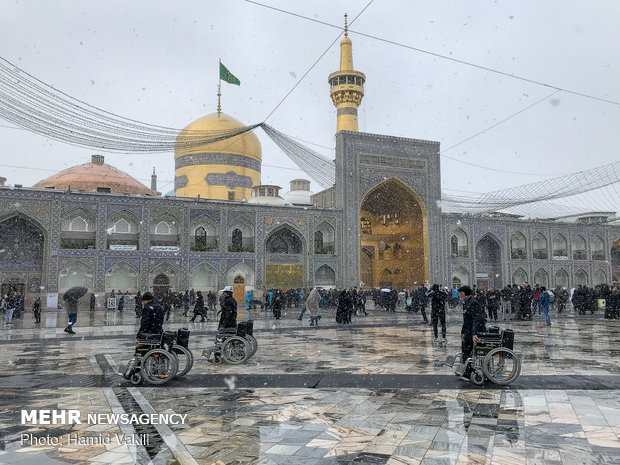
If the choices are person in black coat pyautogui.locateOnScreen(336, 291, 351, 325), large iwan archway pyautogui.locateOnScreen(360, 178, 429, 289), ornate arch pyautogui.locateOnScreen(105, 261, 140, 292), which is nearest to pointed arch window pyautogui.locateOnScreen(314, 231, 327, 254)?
large iwan archway pyautogui.locateOnScreen(360, 178, 429, 289)

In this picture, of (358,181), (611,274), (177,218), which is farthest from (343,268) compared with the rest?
(611,274)

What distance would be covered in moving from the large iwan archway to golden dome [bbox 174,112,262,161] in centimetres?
848

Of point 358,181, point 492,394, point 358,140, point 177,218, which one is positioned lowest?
point 492,394

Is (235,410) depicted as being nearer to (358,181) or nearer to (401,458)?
(401,458)

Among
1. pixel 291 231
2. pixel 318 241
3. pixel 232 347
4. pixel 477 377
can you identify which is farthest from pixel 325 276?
pixel 477 377

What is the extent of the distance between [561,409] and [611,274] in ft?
126

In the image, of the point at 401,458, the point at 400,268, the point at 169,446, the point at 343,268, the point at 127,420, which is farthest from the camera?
the point at 400,268

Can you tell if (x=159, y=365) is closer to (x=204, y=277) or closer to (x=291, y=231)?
(x=204, y=277)

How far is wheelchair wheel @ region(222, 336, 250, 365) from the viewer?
706cm

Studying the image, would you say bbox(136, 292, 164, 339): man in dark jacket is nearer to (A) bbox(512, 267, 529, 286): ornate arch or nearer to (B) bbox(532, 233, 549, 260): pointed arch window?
(A) bbox(512, 267, 529, 286): ornate arch

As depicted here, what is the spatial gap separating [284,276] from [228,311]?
20.0m

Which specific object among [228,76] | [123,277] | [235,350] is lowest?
[235,350]

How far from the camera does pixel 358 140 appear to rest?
95.6 ft

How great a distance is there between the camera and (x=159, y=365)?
571 centimetres
